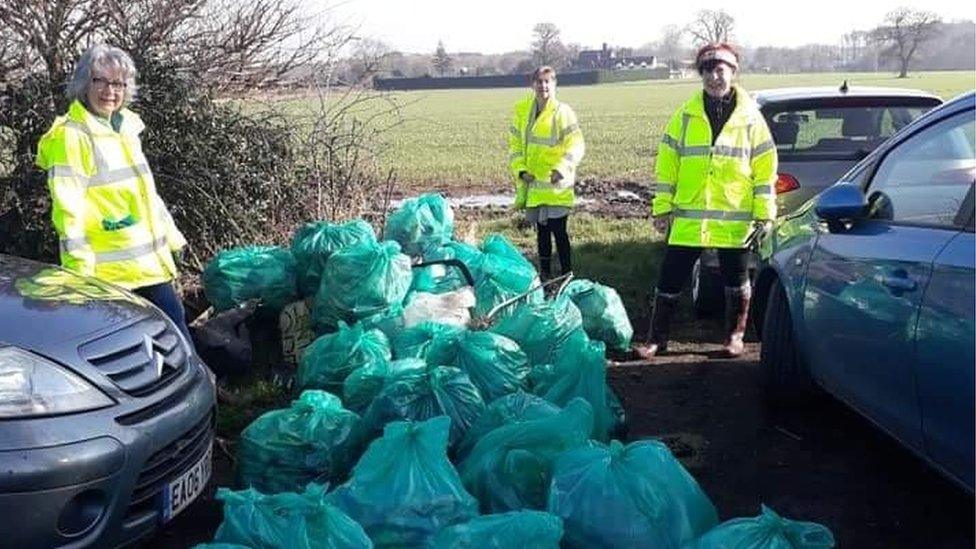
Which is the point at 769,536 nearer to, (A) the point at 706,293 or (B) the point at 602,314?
(B) the point at 602,314

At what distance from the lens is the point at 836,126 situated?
21.7 ft

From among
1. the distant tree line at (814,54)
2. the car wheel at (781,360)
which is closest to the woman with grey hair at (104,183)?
the car wheel at (781,360)

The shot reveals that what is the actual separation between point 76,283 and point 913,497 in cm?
329

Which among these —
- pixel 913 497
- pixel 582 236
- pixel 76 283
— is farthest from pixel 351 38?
pixel 913 497

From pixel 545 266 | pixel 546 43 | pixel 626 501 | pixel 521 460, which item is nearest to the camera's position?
pixel 626 501

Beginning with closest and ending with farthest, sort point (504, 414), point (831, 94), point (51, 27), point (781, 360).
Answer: point (504, 414) → point (781, 360) → point (831, 94) → point (51, 27)

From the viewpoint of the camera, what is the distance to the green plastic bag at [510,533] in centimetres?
260

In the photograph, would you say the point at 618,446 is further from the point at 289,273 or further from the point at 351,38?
the point at 351,38

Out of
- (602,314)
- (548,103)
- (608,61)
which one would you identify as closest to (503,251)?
(602,314)

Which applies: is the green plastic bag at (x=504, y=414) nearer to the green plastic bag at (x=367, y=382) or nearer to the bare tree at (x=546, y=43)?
the green plastic bag at (x=367, y=382)

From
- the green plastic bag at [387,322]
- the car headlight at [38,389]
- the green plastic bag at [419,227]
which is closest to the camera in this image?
the car headlight at [38,389]

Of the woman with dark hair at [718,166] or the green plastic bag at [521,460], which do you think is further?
the woman with dark hair at [718,166]

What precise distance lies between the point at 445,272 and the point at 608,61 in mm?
83993

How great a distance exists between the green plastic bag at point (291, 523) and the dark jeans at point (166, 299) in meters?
2.09
